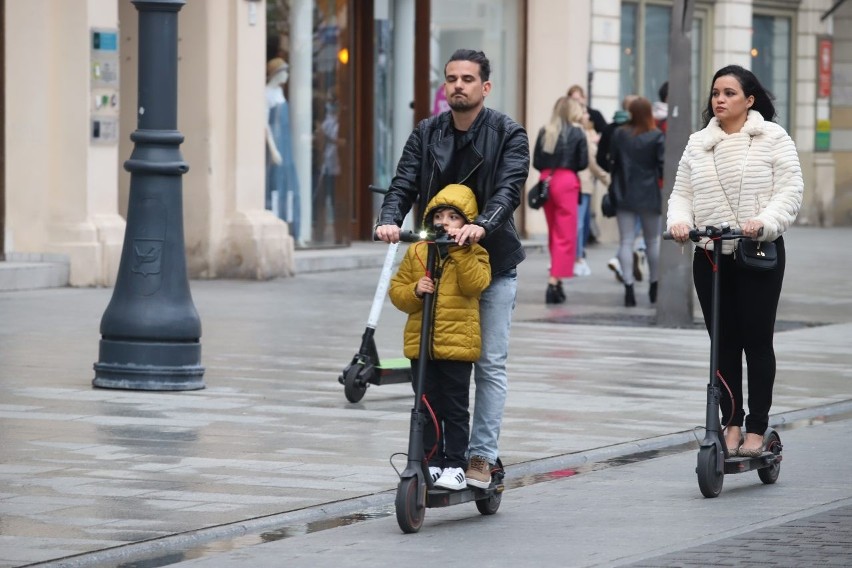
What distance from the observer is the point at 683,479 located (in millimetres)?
7941

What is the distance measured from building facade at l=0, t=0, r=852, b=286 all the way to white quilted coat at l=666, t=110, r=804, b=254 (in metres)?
4.75

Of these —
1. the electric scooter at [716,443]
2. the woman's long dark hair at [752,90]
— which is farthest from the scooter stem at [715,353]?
the woman's long dark hair at [752,90]

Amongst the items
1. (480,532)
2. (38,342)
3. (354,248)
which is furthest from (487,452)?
(354,248)

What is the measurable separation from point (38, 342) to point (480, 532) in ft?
21.0

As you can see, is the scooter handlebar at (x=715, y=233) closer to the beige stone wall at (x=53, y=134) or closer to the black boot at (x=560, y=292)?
the black boot at (x=560, y=292)

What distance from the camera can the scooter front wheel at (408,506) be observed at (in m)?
6.51

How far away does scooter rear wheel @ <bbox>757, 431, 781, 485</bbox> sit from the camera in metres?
7.84

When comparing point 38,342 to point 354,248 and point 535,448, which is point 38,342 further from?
point 354,248

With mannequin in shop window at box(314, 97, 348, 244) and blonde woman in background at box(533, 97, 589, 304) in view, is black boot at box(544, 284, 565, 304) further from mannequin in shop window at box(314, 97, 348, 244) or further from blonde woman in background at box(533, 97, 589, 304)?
mannequin in shop window at box(314, 97, 348, 244)

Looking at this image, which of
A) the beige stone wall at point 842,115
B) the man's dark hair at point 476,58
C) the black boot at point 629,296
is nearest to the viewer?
the man's dark hair at point 476,58

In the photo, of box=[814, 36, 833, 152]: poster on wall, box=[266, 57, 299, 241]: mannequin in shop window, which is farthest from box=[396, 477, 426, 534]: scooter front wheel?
box=[814, 36, 833, 152]: poster on wall

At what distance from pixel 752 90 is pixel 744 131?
0.59ft

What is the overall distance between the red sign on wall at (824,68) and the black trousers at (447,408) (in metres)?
28.1

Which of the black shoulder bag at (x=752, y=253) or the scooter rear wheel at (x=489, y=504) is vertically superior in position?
the black shoulder bag at (x=752, y=253)
